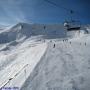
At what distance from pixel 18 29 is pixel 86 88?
251ft

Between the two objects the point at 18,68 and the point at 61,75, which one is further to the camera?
the point at 18,68

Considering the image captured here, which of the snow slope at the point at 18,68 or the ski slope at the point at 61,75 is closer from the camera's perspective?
the ski slope at the point at 61,75

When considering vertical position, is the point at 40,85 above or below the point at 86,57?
below

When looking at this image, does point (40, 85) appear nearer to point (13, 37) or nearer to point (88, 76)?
point (88, 76)

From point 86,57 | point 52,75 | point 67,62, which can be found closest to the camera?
point 52,75

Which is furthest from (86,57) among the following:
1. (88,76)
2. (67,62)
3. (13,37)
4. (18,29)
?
(18,29)

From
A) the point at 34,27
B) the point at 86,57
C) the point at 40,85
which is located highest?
the point at 34,27

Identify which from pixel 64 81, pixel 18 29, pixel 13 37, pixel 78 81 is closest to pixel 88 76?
pixel 78 81

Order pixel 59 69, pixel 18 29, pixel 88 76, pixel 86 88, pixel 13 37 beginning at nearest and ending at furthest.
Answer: pixel 86 88 → pixel 88 76 → pixel 59 69 → pixel 13 37 → pixel 18 29

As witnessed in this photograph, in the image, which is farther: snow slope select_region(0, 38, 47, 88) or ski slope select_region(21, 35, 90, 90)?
snow slope select_region(0, 38, 47, 88)

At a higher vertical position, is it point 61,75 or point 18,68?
point 61,75

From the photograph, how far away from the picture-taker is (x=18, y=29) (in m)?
83.2

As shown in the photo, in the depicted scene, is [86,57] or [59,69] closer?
[59,69]

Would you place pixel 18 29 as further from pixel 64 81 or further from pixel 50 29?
pixel 64 81
